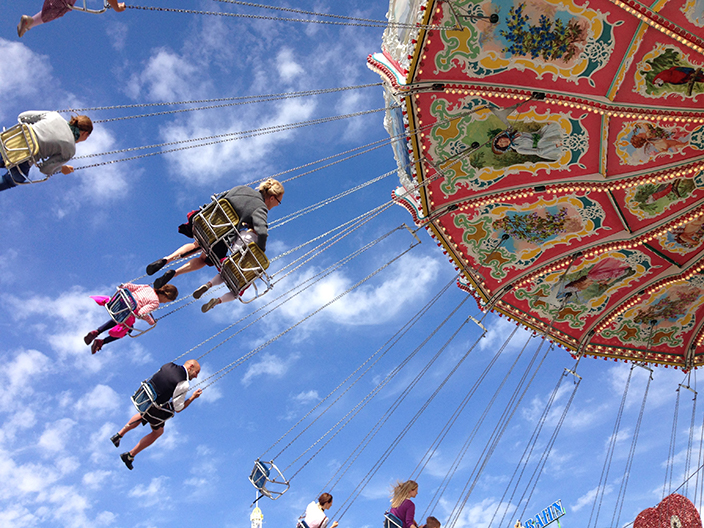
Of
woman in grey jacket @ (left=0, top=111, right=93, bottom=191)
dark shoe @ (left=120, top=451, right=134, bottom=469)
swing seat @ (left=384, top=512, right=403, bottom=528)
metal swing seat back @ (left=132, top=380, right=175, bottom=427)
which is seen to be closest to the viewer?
woman in grey jacket @ (left=0, top=111, right=93, bottom=191)

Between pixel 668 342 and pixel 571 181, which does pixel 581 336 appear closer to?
pixel 668 342

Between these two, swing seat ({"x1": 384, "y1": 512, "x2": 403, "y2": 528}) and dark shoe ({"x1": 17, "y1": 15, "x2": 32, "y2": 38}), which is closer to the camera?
dark shoe ({"x1": 17, "y1": 15, "x2": 32, "y2": 38})

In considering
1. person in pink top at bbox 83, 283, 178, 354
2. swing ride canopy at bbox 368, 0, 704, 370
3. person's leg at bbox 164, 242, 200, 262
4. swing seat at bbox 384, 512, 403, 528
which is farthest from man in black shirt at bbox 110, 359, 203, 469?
swing ride canopy at bbox 368, 0, 704, 370

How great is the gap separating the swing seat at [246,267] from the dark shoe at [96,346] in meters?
1.74

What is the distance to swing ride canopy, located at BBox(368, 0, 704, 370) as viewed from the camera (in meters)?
8.45

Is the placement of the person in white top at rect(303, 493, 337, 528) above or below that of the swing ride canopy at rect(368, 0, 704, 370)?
below

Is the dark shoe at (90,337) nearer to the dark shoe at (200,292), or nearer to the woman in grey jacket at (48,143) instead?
the dark shoe at (200,292)

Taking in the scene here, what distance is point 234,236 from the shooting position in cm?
702

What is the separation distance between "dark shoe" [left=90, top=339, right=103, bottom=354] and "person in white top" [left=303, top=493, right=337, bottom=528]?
426 cm

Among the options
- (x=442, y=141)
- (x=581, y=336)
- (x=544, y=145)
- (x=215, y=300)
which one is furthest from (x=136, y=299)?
(x=581, y=336)

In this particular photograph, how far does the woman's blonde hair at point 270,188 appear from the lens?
746 cm

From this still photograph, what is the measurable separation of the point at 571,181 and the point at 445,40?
3.41 meters

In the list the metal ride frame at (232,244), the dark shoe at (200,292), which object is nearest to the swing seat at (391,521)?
the metal ride frame at (232,244)

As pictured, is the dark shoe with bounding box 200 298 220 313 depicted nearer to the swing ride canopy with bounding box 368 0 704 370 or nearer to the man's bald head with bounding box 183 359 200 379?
the man's bald head with bounding box 183 359 200 379
